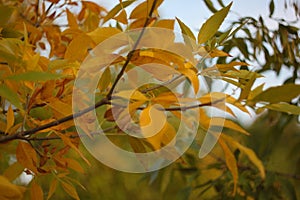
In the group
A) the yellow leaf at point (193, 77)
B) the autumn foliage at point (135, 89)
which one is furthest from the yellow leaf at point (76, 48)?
the yellow leaf at point (193, 77)

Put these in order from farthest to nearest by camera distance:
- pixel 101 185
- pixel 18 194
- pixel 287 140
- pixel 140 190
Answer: pixel 287 140
pixel 140 190
pixel 101 185
pixel 18 194

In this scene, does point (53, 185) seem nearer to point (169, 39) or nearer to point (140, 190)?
point (169, 39)

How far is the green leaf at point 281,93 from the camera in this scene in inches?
15.6

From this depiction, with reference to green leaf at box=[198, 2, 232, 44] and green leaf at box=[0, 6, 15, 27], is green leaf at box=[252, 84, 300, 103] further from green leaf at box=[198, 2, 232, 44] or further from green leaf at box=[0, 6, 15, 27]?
green leaf at box=[0, 6, 15, 27]

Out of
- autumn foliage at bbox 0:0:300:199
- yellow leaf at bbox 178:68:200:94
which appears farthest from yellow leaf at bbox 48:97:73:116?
yellow leaf at bbox 178:68:200:94

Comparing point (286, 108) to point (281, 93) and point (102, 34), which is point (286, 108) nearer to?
point (281, 93)

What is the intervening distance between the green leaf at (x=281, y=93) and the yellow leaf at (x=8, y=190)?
20 centimetres

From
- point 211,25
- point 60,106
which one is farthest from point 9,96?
point 211,25

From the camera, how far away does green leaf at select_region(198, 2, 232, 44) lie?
1.34ft

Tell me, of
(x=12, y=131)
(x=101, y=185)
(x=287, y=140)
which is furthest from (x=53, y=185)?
(x=287, y=140)

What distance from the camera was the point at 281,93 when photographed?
0.40 metres

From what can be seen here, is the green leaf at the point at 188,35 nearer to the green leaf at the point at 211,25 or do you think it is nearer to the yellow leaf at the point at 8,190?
the green leaf at the point at 211,25

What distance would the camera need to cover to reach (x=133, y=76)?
1.56 feet

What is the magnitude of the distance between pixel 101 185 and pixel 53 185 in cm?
117
